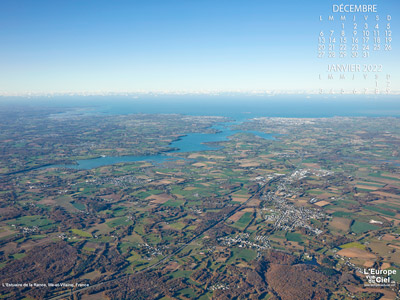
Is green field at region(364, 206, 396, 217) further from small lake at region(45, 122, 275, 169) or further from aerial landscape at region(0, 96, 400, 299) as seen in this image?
small lake at region(45, 122, 275, 169)

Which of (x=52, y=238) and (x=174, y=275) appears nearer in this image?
(x=174, y=275)

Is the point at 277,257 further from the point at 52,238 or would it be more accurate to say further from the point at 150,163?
the point at 150,163

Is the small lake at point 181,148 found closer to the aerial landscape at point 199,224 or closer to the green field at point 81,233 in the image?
the aerial landscape at point 199,224

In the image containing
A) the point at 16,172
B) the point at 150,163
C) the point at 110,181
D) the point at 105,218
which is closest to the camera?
the point at 105,218

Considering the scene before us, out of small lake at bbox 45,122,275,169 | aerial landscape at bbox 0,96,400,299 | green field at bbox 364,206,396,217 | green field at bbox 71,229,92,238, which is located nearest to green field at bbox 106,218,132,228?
aerial landscape at bbox 0,96,400,299

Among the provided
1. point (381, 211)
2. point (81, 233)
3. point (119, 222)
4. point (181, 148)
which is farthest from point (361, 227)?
point (181, 148)

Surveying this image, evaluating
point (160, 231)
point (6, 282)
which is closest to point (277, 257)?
point (160, 231)

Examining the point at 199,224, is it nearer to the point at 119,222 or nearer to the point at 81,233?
the point at 119,222

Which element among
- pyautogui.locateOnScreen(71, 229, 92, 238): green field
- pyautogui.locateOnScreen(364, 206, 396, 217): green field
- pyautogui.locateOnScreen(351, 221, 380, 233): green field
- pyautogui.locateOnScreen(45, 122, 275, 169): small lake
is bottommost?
pyautogui.locateOnScreen(351, 221, 380, 233): green field

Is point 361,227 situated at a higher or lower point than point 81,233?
lower

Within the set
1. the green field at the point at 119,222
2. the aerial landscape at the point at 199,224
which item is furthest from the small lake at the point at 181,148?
the green field at the point at 119,222

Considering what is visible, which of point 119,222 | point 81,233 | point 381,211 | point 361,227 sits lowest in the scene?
point 361,227
